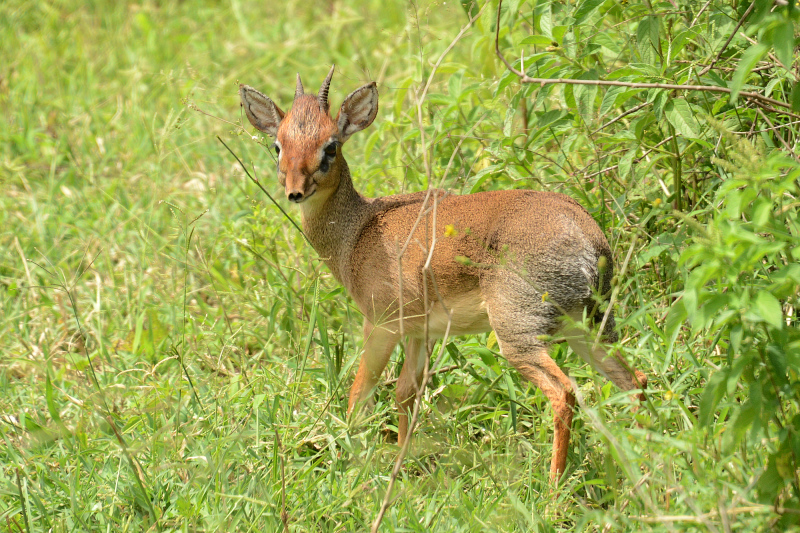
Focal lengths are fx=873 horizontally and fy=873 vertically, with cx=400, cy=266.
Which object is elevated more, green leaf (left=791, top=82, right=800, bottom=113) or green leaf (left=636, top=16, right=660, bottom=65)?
green leaf (left=636, top=16, right=660, bottom=65)

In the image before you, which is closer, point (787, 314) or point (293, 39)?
point (787, 314)

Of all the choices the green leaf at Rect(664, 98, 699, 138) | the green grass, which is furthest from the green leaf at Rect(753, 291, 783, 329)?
the green leaf at Rect(664, 98, 699, 138)

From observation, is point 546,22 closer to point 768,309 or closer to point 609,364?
point 609,364

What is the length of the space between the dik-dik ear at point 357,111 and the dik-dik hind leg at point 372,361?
0.98 meters

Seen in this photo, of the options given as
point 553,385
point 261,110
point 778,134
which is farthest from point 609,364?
point 261,110

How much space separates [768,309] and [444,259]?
169cm

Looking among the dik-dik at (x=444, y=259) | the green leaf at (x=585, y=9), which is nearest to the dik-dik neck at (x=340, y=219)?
the dik-dik at (x=444, y=259)

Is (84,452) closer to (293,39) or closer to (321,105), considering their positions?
(321,105)

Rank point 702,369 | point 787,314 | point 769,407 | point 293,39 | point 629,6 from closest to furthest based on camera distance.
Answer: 1. point 769,407
2. point 702,369
3. point 787,314
4. point 629,6
5. point 293,39

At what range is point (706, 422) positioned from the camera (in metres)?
2.67

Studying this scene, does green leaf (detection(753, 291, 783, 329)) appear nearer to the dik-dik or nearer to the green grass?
the green grass

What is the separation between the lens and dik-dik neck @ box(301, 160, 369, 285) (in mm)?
4293

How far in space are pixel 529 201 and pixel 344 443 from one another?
4.25ft

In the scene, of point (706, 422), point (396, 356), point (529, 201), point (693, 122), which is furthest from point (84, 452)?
point (693, 122)
